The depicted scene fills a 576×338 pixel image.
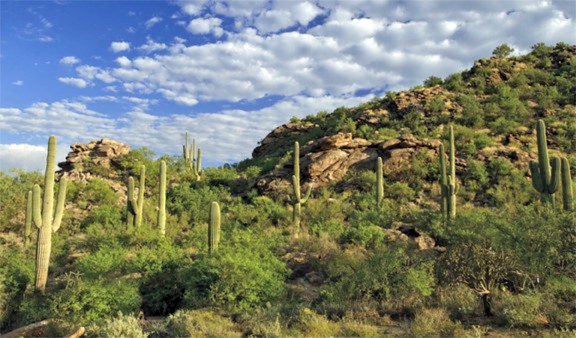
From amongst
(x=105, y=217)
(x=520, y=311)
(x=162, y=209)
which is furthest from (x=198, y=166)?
(x=520, y=311)

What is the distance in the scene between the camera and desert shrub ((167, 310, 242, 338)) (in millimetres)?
8302

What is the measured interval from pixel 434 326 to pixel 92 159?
29730mm

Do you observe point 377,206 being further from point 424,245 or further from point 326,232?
point 424,245

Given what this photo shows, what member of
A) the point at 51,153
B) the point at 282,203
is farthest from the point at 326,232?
the point at 51,153

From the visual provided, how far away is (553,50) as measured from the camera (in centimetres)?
4097

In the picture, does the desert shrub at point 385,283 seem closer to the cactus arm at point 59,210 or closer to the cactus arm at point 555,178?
the cactus arm at point 555,178

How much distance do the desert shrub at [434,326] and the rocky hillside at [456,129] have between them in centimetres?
1460

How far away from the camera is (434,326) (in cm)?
829

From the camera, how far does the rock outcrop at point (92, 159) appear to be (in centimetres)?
2829

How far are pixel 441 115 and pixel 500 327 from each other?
26.2 metres

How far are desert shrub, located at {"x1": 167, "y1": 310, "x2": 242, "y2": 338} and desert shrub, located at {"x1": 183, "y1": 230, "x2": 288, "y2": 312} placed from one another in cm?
61

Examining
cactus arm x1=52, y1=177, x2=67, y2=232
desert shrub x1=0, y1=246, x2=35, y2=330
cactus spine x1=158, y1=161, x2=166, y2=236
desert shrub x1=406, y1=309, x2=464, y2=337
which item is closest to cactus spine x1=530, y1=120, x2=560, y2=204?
desert shrub x1=406, y1=309, x2=464, y2=337

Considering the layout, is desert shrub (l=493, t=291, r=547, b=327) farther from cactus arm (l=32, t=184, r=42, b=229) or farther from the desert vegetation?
cactus arm (l=32, t=184, r=42, b=229)

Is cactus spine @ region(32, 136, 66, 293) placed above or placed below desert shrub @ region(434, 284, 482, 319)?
above
